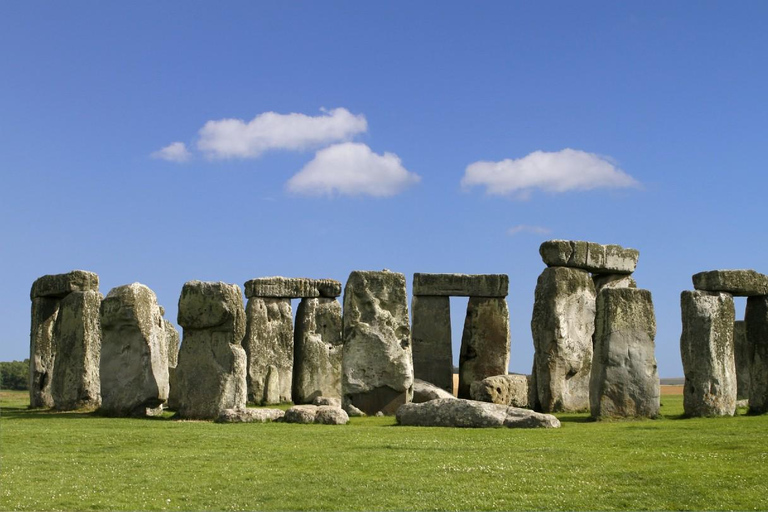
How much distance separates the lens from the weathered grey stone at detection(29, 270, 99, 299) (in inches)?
880

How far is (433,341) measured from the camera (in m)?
26.2

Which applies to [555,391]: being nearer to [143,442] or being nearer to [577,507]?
[143,442]

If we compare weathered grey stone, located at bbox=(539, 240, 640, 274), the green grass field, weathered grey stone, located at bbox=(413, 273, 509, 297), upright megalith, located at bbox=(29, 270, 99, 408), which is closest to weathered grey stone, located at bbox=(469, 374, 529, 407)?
weathered grey stone, located at bbox=(539, 240, 640, 274)

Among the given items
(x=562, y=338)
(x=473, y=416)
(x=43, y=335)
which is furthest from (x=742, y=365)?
(x=43, y=335)

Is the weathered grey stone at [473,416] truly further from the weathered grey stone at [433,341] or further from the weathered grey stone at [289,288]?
the weathered grey stone at [289,288]

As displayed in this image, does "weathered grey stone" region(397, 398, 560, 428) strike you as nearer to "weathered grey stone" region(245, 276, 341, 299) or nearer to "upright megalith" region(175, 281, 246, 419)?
"upright megalith" region(175, 281, 246, 419)

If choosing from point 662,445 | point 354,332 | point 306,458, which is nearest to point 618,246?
point 354,332

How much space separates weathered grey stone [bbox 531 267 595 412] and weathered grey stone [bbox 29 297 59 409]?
11.7 meters

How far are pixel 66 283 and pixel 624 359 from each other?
1267 centimetres

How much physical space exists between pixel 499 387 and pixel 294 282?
26.9 feet

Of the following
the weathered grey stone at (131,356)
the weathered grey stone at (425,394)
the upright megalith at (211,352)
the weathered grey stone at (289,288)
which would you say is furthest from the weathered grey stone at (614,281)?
the weathered grey stone at (131,356)

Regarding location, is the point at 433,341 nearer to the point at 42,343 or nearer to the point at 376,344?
the point at 376,344

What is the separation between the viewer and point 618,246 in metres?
24.3

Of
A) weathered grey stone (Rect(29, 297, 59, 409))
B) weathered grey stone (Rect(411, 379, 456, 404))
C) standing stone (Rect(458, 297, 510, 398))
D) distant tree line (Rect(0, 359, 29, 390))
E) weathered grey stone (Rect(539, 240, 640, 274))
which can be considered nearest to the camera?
weathered grey stone (Rect(411, 379, 456, 404))
